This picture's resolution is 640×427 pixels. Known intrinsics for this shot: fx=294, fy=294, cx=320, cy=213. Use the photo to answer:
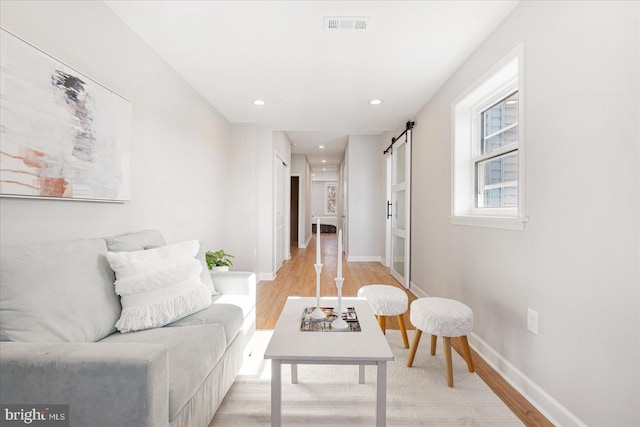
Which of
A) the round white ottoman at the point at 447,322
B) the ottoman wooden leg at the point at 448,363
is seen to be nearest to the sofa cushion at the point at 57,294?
the round white ottoman at the point at 447,322

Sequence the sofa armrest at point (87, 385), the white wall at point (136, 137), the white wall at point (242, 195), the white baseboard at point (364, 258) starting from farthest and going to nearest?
the white baseboard at point (364, 258)
the white wall at point (242, 195)
the white wall at point (136, 137)
the sofa armrest at point (87, 385)

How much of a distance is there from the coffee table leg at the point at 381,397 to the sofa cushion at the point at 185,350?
2.49ft

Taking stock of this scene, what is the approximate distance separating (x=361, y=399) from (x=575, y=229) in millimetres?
1399

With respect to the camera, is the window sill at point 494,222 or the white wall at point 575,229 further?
the window sill at point 494,222

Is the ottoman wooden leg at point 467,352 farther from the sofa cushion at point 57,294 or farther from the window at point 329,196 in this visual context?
the window at point 329,196

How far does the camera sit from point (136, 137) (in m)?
2.10

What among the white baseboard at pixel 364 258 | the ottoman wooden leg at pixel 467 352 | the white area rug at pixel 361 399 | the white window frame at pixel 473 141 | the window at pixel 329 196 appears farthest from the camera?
the window at pixel 329 196

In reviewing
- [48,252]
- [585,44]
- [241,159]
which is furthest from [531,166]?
[241,159]

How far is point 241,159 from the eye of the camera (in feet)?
14.1

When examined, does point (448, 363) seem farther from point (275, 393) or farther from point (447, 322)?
point (275, 393)

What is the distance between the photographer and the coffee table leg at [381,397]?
47.8 inches

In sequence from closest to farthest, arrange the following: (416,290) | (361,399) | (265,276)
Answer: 1. (361,399)
2. (416,290)
3. (265,276)

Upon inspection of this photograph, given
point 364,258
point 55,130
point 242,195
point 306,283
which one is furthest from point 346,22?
point 364,258

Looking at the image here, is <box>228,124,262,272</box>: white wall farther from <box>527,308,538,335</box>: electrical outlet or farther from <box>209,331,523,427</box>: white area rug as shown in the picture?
<box>527,308,538,335</box>: electrical outlet
